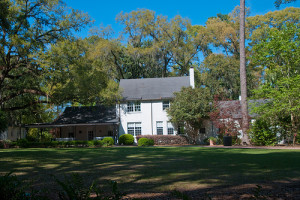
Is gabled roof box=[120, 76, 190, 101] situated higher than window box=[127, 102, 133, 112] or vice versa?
gabled roof box=[120, 76, 190, 101]

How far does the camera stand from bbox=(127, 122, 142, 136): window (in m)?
32.2

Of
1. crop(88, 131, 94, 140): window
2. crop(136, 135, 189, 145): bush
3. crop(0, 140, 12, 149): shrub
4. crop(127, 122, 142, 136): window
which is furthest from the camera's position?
crop(88, 131, 94, 140): window

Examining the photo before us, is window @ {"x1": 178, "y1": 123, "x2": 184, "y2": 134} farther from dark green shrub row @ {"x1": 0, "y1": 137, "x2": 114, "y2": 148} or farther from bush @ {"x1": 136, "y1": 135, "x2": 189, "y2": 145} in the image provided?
dark green shrub row @ {"x1": 0, "y1": 137, "x2": 114, "y2": 148}

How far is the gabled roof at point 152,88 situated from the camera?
32312mm

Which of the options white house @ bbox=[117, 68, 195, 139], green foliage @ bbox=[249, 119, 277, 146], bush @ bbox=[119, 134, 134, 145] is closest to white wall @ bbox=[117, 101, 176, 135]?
white house @ bbox=[117, 68, 195, 139]

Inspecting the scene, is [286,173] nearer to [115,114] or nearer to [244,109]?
[244,109]

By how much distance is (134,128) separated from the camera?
3225 cm

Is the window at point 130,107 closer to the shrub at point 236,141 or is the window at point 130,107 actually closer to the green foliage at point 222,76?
the shrub at point 236,141

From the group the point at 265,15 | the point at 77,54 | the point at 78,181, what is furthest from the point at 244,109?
the point at 265,15

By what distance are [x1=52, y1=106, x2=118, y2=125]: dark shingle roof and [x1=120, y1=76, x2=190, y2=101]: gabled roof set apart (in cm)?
273

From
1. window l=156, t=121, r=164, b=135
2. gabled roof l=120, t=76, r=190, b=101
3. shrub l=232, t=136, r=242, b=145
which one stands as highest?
gabled roof l=120, t=76, r=190, b=101

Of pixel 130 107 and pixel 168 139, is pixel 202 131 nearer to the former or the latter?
pixel 168 139

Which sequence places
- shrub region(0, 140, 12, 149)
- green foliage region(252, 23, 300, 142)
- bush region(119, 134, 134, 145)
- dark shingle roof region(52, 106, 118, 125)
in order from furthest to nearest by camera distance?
dark shingle roof region(52, 106, 118, 125) < bush region(119, 134, 134, 145) < shrub region(0, 140, 12, 149) < green foliage region(252, 23, 300, 142)

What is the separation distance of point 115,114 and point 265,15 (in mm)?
30945
